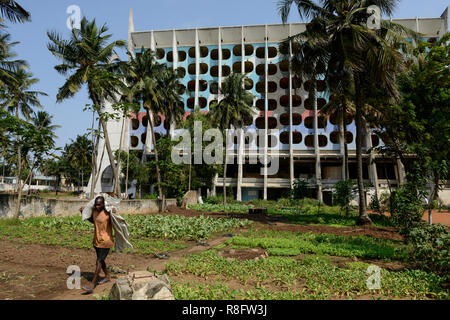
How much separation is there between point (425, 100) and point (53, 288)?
18917mm

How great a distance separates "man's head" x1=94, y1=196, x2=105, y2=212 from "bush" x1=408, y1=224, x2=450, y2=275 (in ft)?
25.2

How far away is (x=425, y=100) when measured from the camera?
1588cm

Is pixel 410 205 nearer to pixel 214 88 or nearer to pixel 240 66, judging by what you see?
pixel 214 88

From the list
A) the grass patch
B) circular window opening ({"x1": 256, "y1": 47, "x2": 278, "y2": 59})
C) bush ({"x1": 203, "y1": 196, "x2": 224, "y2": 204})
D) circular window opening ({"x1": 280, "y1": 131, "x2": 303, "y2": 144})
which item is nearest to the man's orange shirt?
the grass patch

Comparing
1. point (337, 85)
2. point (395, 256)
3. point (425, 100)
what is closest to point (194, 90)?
point (337, 85)

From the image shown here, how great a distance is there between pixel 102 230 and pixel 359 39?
1532cm

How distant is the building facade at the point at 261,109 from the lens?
138 ft

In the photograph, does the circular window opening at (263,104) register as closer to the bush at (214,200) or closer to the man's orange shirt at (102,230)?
the bush at (214,200)

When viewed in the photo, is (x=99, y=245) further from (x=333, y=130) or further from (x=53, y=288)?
(x=333, y=130)

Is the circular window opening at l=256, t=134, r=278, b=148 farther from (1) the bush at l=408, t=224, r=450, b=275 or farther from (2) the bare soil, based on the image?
(1) the bush at l=408, t=224, r=450, b=275

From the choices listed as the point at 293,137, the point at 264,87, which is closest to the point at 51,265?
the point at 293,137

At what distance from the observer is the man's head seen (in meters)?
6.48

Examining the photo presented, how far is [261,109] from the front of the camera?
150 feet

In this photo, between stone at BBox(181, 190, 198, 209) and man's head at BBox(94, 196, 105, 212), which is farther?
stone at BBox(181, 190, 198, 209)
